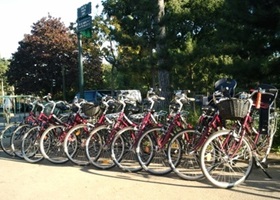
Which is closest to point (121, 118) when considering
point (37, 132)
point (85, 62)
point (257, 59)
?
point (37, 132)

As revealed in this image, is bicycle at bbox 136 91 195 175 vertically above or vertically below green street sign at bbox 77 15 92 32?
below

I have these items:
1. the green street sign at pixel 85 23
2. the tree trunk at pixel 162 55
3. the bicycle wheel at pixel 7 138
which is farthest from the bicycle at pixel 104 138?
the tree trunk at pixel 162 55

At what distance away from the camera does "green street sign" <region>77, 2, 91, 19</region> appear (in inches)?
357

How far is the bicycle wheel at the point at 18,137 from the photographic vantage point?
24.4ft

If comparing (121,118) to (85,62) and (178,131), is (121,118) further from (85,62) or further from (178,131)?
(85,62)

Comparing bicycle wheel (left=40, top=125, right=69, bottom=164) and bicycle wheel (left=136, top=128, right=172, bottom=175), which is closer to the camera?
bicycle wheel (left=136, top=128, right=172, bottom=175)

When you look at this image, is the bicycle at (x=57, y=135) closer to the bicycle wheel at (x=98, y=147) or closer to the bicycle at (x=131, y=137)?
the bicycle wheel at (x=98, y=147)

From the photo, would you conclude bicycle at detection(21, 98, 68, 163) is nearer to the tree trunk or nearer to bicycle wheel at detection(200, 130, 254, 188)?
bicycle wheel at detection(200, 130, 254, 188)

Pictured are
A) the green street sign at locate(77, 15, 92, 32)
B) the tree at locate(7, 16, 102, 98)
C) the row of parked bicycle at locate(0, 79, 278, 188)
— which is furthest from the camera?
the tree at locate(7, 16, 102, 98)

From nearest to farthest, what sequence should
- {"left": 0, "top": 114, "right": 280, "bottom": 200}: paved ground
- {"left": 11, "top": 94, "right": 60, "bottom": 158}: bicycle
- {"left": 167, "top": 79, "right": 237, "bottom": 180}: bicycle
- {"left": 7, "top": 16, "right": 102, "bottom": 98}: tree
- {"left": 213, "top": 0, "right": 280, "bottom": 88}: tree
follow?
{"left": 0, "top": 114, "right": 280, "bottom": 200}: paved ground, {"left": 167, "top": 79, "right": 237, "bottom": 180}: bicycle, {"left": 213, "top": 0, "right": 280, "bottom": 88}: tree, {"left": 11, "top": 94, "right": 60, "bottom": 158}: bicycle, {"left": 7, "top": 16, "right": 102, "bottom": 98}: tree

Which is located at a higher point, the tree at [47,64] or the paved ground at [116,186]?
the tree at [47,64]

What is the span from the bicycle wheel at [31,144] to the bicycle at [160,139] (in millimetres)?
2241

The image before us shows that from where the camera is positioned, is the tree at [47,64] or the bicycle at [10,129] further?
the tree at [47,64]

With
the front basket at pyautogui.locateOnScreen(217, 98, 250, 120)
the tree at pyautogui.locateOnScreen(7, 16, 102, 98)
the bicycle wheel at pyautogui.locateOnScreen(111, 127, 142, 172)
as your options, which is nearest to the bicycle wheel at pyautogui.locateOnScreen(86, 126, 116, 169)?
the bicycle wheel at pyautogui.locateOnScreen(111, 127, 142, 172)
